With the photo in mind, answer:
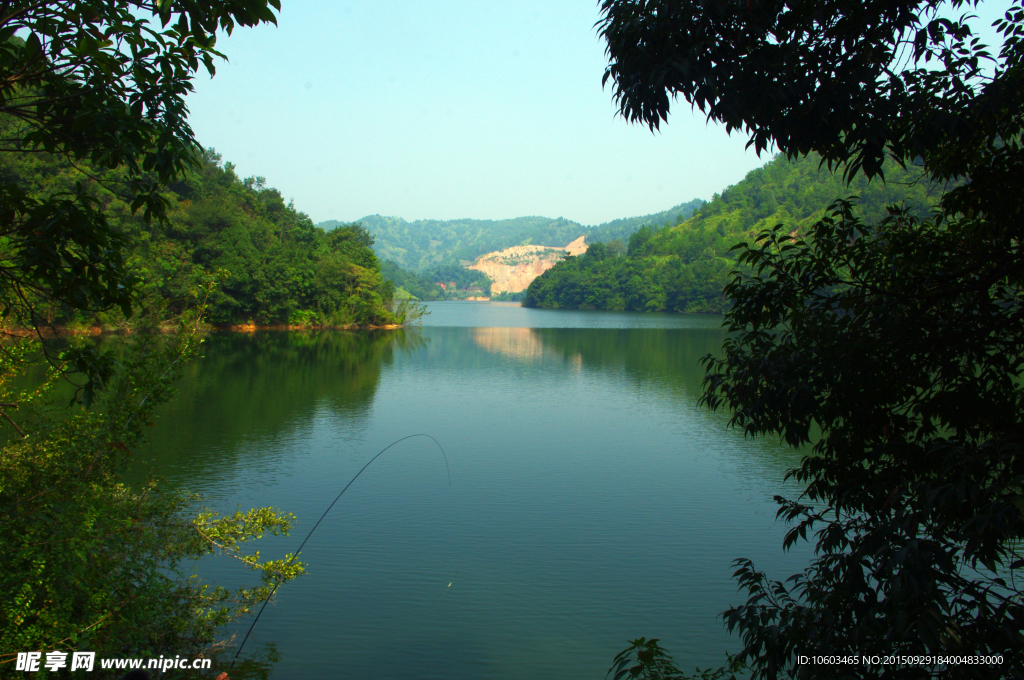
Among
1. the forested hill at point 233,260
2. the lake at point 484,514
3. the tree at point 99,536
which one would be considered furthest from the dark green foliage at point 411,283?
the tree at point 99,536

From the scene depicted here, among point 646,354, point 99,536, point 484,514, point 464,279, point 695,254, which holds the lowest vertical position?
point 484,514

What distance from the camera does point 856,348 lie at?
13.1ft

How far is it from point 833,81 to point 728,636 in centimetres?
539

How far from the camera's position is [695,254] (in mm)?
97125

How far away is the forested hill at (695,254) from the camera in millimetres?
86812

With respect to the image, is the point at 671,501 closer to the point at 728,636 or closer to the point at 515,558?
the point at 515,558

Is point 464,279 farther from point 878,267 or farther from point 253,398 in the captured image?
point 878,267

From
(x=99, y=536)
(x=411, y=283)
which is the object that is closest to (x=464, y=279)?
(x=411, y=283)

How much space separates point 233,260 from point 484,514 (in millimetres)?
38288

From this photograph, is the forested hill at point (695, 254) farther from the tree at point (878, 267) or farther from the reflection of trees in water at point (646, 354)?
the tree at point (878, 267)

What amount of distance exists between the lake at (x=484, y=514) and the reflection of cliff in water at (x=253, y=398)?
11 cm

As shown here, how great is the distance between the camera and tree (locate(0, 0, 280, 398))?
3.73 meters

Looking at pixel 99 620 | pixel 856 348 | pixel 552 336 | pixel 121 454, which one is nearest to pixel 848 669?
pixel 856 348

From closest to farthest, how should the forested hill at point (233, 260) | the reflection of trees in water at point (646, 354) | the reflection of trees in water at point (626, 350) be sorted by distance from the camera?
the reflection of trees in water at point (646, 354) < the reflection of trees in water at point (626, 350) < the forested hill at point (233, 260)
